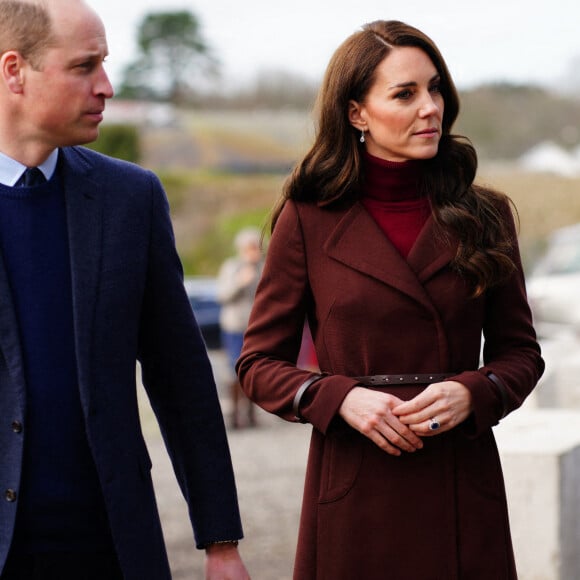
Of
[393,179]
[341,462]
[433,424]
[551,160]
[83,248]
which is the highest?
[551,160]

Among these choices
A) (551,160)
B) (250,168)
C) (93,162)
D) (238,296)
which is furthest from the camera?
(250,168)

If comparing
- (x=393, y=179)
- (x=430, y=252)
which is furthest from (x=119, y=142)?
(x=430, y=252)

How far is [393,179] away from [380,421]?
646 mm

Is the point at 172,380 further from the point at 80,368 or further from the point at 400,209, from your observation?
the point at 400,209

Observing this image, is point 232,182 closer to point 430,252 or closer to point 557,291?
point 557,291

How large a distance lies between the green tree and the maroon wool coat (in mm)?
65432

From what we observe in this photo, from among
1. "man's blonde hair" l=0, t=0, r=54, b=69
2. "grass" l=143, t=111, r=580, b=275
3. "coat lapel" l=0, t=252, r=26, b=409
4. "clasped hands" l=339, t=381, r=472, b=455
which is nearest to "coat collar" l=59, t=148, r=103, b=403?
"coat lapel" l=0, t=252, r=26, b=409

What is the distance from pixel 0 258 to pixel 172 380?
1.65 ft

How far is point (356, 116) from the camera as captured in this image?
315 centimetres

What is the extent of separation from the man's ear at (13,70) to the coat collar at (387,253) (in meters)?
0.88

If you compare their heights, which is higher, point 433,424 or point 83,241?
point 83,241

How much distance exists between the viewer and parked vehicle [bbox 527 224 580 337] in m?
15.0

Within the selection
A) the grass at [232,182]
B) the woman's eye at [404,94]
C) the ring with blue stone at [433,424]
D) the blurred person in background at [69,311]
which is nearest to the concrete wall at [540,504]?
the ring with blue stone at [433,424]

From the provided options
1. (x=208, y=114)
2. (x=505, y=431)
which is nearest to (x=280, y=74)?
(x=208, y=114)
